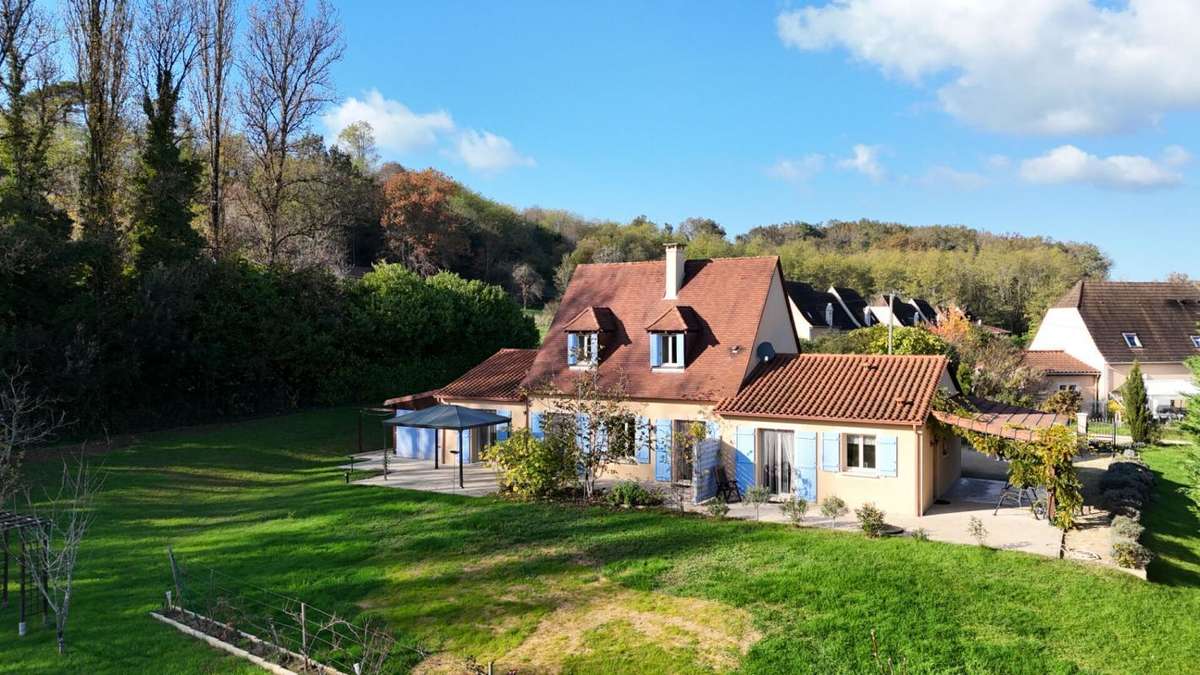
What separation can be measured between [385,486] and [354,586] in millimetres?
6969

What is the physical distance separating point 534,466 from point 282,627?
23.4 feet

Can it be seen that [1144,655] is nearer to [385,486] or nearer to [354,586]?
[354,586]

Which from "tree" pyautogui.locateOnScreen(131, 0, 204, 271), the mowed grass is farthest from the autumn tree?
the mowed grass

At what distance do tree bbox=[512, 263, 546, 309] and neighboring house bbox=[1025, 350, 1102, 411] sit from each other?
37038mm

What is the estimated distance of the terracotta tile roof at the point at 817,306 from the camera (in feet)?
186

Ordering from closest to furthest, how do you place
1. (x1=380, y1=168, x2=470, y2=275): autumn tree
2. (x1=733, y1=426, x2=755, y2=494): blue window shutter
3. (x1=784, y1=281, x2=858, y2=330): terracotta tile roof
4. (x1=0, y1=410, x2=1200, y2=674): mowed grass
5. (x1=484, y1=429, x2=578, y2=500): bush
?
(x1=0, y1=410, x2=1200, y2=674): mowed grass
(x1=484, y1=429, x2=578, y2=500): bush
(x1=733, y1=426, x2=755, y2=494): blue window shutter
(x1=380, y1=168, x2=470, y2=275): autumn tree
(x1=784, y1=281, x2=858, y2=330): terracotta tile roof

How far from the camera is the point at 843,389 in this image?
59.7 ft

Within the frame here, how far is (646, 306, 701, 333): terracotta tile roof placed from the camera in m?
20.5

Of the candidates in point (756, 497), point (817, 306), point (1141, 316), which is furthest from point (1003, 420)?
point (817, 306)

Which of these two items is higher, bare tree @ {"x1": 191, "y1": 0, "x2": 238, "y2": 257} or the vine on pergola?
bare tree @ {"x1": 191, "y1": 0, "x2": 238, "y2": 257}

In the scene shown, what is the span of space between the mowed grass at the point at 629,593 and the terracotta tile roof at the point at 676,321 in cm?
594

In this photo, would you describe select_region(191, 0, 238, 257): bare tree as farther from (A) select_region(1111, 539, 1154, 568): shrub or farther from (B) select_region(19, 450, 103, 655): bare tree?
(A) select_region(1111, 539, 1154, 568): shrub

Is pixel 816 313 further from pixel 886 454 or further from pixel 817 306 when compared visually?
pixel 886 454

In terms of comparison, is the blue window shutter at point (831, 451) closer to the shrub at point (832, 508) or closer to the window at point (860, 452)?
the window at point (860, 452)
